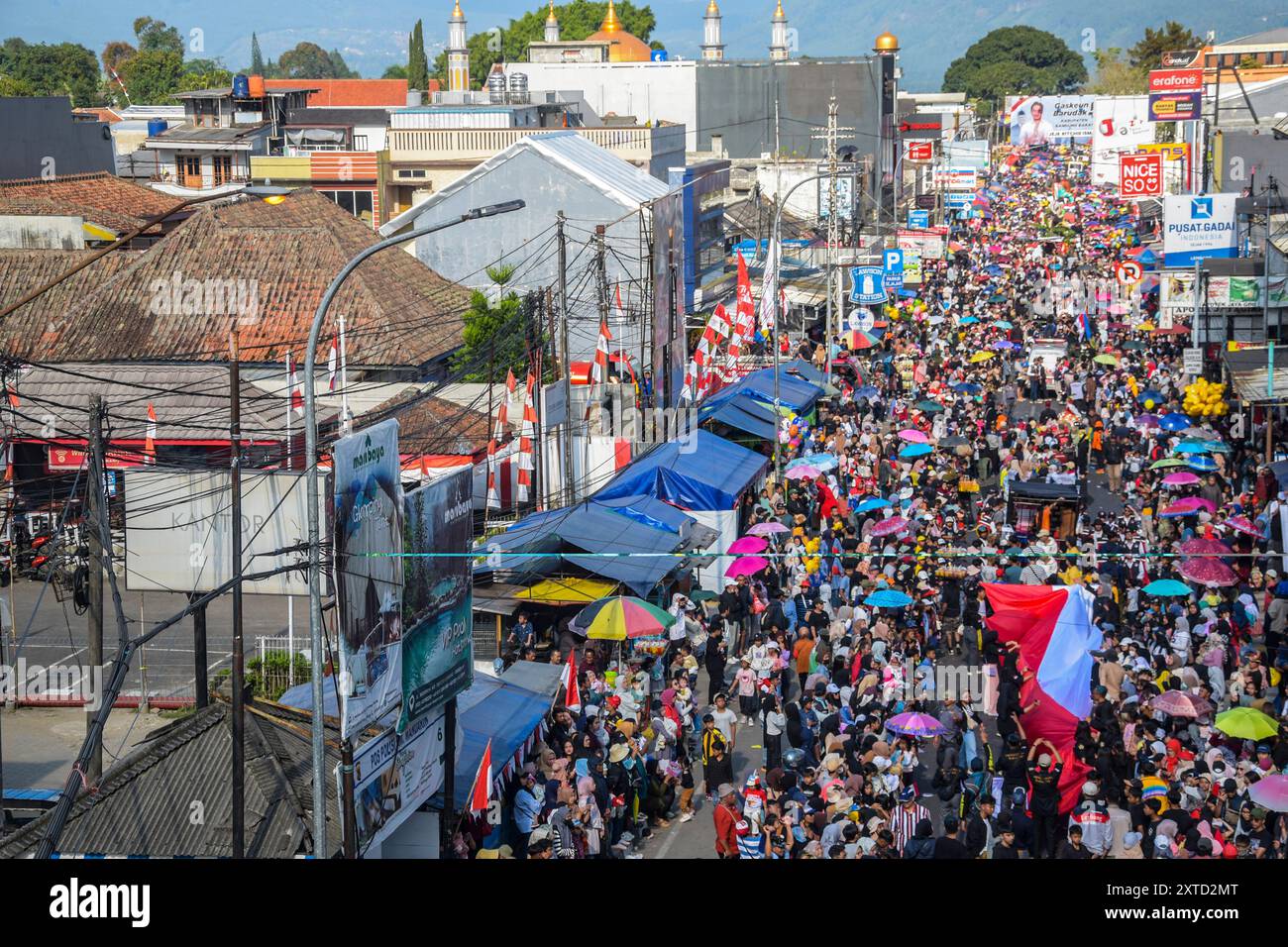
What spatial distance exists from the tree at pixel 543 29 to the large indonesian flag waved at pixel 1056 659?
381ft

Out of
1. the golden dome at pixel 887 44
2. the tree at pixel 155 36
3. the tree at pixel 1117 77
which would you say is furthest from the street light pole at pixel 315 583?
the tree at pixel 155 36

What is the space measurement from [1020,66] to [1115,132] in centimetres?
6183

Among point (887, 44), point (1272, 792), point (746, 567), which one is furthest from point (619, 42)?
Result: point (1272, 792)

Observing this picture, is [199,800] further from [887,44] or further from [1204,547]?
[887,44]

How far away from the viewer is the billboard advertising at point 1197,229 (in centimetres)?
4500

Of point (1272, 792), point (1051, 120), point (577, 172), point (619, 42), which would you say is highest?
point (619, 42)

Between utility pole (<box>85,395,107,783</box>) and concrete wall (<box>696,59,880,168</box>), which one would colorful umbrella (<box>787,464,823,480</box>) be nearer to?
utility pole (<box>85,395,107,783</box>)

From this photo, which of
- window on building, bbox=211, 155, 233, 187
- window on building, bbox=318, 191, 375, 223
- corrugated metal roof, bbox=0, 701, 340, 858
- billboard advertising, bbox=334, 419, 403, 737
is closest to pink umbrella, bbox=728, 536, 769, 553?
billboard advertising, bbox=334, 419, 403, 737

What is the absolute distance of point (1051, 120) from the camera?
116062mm

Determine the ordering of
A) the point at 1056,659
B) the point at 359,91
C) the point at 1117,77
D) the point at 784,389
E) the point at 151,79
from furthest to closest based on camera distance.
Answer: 1. the point at 1117,77
2. the point at 151,79
3. the point at 359,91
4. the point at 784,389
5. the point at 1056,659

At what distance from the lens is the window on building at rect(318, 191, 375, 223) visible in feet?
171

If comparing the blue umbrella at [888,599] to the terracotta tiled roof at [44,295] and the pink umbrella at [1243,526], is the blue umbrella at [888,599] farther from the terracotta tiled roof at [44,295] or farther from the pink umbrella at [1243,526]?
the terracotta tiled roof at [44,295]
